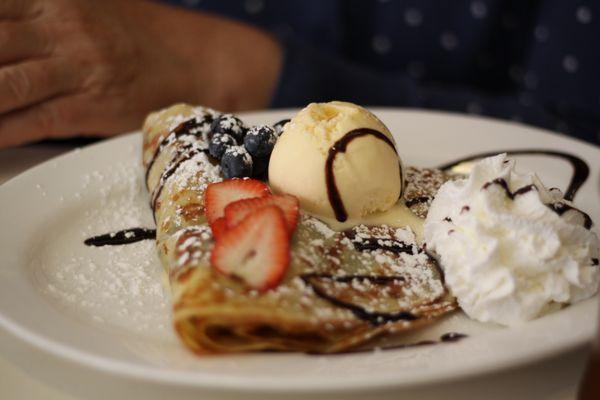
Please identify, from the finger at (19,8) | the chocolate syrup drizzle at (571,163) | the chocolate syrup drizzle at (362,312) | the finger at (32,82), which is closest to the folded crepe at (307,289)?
the chocolate syrup drizzle at (362,312)

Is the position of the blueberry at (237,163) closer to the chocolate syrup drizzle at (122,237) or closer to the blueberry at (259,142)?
the blueberry at (259,142)

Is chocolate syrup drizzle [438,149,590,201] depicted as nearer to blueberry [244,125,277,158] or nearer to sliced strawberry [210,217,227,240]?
blueberry [244,125,277,158]

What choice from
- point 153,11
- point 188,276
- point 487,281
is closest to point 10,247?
point 188,276

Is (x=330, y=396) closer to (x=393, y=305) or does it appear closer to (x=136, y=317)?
(x=393, y=305)

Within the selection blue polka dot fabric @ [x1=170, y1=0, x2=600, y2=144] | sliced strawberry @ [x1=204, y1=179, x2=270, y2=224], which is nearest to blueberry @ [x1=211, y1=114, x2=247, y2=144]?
sliced strawberry @ [x1=204, y1=179, x2=270, y2=224]

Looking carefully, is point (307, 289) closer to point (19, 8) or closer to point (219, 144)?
point (219, 144)

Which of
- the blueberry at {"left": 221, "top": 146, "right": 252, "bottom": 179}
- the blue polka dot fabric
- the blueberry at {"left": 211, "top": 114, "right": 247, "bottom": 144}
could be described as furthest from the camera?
the blue polka dot fabric

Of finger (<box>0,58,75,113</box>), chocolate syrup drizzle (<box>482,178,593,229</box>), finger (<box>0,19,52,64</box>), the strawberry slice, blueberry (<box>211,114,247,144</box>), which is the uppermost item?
chocolate syrup drizzle (<box>482,178,593,229</box>)
